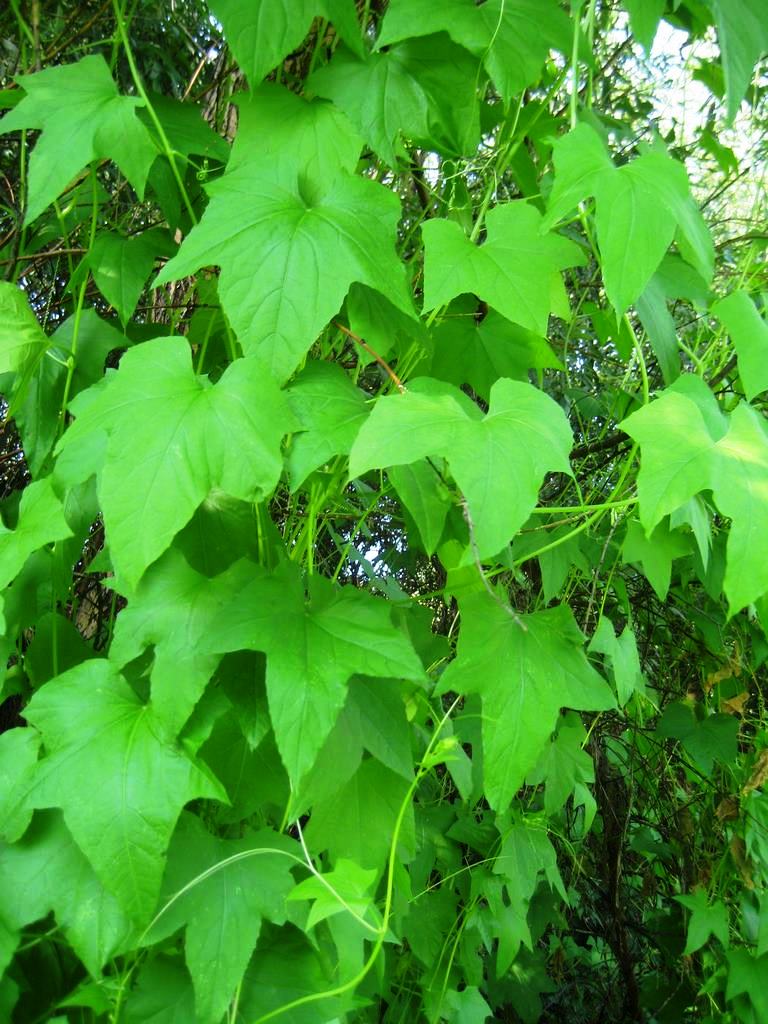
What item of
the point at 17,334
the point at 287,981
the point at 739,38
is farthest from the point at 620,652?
the point at 17,334

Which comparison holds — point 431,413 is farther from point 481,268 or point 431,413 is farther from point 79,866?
point 79,866

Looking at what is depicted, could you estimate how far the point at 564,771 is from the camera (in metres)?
1.40

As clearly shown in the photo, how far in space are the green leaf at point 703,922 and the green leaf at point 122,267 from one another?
1377 mm

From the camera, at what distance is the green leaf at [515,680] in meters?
0.85

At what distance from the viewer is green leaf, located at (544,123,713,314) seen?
786 mm

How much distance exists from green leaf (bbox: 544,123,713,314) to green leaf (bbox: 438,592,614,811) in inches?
12.9

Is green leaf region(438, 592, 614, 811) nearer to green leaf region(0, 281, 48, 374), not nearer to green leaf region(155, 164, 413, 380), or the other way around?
green leaf region(155, 164, 413, 380)

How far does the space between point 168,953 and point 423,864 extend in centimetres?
63

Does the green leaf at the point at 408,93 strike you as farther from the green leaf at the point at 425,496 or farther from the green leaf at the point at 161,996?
the green leaf at the point at 161,996

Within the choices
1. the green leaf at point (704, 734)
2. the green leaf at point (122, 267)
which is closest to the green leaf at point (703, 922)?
the green leaf at point (704, 734)

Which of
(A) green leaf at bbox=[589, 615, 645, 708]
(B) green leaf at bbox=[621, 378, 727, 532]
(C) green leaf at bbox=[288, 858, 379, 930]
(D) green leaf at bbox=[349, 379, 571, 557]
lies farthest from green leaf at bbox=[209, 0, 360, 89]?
(A) green leaf at bbox=[589, 615, 645, 708]

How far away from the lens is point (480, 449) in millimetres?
734

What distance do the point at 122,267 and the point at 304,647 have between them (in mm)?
505

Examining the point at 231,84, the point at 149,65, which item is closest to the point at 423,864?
the point at 231,84
